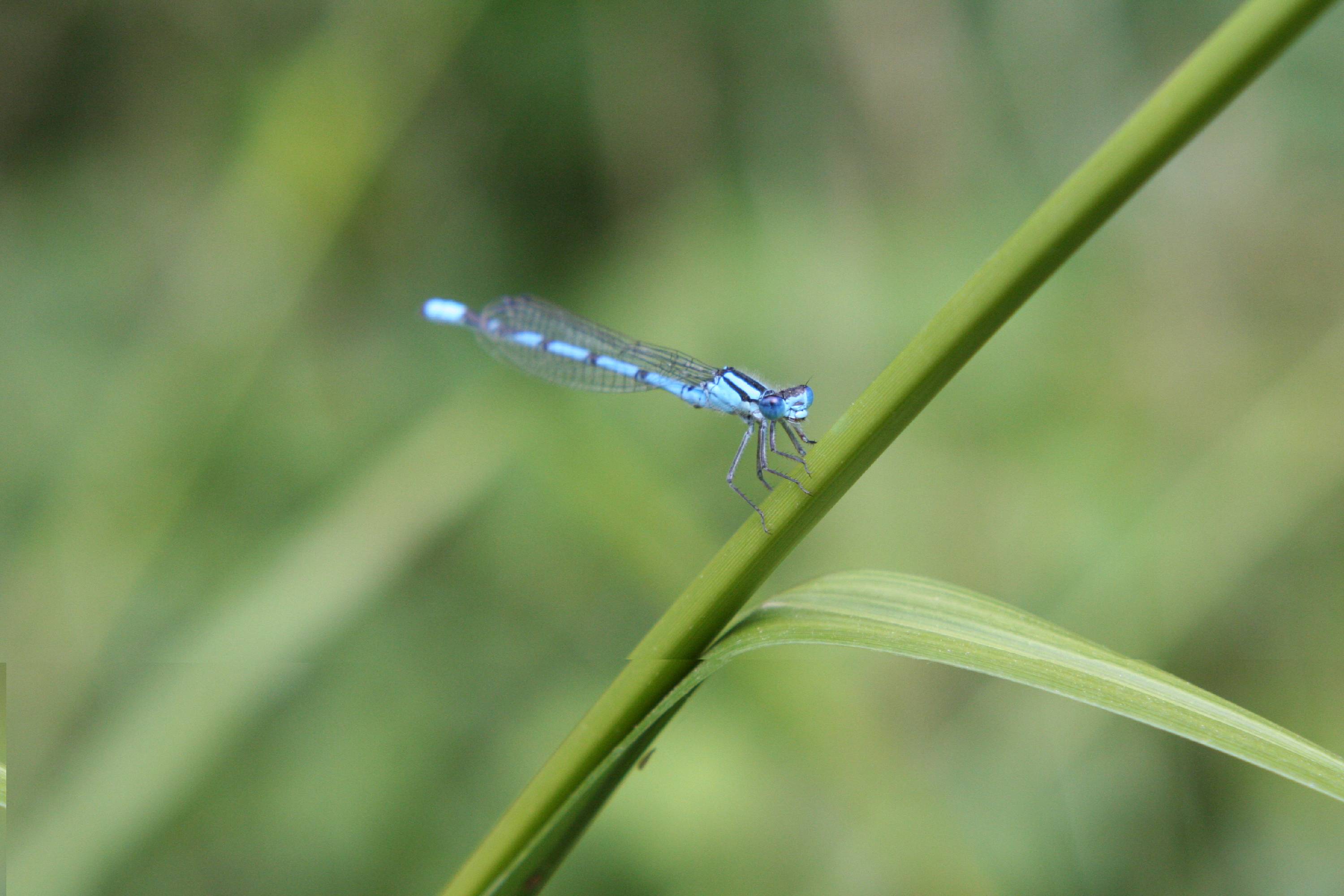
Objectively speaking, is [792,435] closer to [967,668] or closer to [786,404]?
[786,404]

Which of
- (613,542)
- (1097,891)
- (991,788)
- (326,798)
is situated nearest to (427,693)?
(326,798)

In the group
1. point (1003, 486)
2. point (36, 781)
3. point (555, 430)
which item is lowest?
point (36, 781)

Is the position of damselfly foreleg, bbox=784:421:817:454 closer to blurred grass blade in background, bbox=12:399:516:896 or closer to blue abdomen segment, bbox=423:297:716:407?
blue abdomen segment, bbox=423:297:716:407

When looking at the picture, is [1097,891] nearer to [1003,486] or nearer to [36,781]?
[1003,486]

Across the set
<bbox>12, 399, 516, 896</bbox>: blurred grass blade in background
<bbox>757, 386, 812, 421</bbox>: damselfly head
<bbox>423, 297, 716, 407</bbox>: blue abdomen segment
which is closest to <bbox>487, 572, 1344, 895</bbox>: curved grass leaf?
<bbox>757, 386, 812, 421</bbox>: damselfly head

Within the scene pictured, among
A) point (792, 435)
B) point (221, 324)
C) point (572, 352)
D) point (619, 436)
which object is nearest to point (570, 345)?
point (572, 352)

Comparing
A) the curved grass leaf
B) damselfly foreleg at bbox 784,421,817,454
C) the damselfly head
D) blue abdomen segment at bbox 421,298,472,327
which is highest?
the damselfly head

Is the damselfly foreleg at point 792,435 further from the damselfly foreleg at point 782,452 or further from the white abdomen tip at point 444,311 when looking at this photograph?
the white abdomen tip at point 444,311
